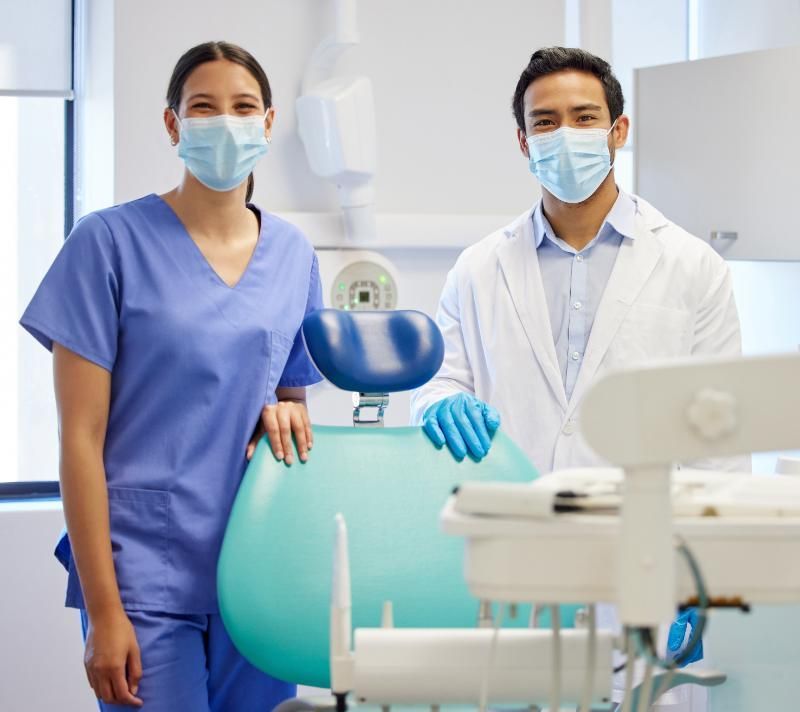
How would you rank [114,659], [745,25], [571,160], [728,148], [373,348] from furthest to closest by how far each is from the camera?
[745,25] → [728,148] → [571,160] → [373,348] → [114,659]

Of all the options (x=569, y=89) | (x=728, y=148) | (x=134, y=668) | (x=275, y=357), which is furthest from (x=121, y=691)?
(x=728, y=148)

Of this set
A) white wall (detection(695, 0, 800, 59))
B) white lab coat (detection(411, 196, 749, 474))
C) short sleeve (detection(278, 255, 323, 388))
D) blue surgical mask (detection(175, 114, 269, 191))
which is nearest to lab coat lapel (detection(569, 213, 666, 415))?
white lab coat (detection(411, 196, 749, 474))

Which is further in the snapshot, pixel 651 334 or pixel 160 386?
pixel 651 334

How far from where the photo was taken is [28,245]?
117 inches

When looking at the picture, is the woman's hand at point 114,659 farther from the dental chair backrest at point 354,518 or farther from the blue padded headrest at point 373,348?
the blue padded headrest at point 373,348

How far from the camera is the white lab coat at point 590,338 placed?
199 cm

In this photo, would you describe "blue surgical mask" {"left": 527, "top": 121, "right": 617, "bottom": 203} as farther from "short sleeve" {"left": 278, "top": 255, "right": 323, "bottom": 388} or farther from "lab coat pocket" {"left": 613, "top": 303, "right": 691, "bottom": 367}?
"short sleeve" {"left": 278, "top": 255, "right": 323, "bottom": 388}

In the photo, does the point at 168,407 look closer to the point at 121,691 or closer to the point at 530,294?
the point at 121,691

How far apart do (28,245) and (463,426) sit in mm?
1727

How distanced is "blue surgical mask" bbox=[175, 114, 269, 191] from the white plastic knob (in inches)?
40.4

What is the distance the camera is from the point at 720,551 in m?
0.95

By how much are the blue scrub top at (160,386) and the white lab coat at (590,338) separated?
411 mm

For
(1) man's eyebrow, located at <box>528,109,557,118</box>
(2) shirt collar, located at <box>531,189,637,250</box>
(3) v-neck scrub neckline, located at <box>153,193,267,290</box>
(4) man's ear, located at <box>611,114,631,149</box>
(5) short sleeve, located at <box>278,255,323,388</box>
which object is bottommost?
(5) short sleeve, located at <box>278,255,323,388</box>

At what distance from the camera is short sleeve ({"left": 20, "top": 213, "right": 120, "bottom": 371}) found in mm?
1570
